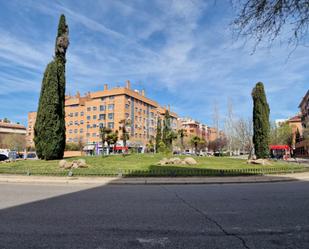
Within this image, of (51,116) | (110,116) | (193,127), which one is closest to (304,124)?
(110,116)

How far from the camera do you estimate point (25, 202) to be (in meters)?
8.44

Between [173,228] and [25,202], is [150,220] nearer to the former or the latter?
[173,228]

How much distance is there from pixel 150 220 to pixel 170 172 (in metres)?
10.8

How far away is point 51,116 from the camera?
27312mm

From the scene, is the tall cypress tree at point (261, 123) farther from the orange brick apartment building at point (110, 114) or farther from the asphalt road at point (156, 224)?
the orange brick apartment building at point (110, 114)

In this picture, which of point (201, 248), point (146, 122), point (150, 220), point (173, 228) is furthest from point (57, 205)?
point (146, 122)

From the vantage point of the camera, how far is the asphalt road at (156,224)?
14.6ft

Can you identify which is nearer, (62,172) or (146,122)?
(62,172)

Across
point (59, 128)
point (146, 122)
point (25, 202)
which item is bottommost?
point (25, 202)

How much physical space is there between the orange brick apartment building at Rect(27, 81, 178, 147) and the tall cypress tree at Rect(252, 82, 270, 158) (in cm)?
5080

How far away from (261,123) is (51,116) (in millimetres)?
26599

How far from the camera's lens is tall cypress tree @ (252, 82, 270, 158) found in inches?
1422

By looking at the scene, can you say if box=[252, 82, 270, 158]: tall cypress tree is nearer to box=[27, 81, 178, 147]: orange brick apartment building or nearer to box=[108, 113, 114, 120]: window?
box=[27, 81, 178, 147]: orange brick apartment building

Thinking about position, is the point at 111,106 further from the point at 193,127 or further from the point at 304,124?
the point at 193,127
